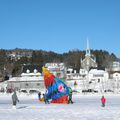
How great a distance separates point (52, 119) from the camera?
19203 millimetres

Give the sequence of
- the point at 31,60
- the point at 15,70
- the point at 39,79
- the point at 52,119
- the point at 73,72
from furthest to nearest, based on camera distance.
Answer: the point at 31,60 < the point at 15,70 < the point at 73,72 < the point at 39,79 < the point at 52,119

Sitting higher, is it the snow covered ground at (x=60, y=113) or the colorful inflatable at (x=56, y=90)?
the colorful inflatable at (x=56, y=90)

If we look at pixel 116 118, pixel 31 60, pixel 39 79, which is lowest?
pixel 116 118

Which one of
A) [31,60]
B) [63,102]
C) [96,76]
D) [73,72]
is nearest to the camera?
[63,102]

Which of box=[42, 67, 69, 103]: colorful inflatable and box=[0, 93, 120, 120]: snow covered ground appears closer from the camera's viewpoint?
box=[0, 93, 120, 120]: snow covered ground

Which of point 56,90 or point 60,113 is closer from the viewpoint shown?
point 60,113

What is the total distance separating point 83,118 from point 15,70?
129009 millimetres

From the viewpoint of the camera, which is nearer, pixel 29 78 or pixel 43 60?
pixel 29 78

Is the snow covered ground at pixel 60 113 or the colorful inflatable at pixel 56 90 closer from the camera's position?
the snow covered ground at pixel 60 113

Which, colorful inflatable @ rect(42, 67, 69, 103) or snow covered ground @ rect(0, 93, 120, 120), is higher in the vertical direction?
colorful inflatable @ rect(42, 67, 69, 103)

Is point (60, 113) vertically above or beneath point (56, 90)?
beneath

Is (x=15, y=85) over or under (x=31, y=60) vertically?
under

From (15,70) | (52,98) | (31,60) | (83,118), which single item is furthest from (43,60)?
(83,118)

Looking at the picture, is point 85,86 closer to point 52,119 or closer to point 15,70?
point 15,70
